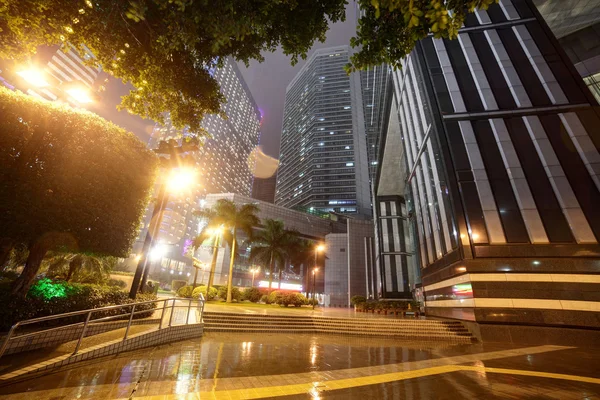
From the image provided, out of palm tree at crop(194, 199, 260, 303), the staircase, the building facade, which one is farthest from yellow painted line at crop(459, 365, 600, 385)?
palm tree at crop(194, 199, 260, 303)

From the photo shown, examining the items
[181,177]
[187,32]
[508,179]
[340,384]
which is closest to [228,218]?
[181,177]

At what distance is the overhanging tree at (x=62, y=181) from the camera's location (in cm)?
898

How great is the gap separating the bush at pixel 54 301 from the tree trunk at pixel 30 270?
12.2 inches

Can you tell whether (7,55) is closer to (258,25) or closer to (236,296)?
(258,25)

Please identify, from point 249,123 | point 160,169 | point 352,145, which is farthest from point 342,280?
point 249,123

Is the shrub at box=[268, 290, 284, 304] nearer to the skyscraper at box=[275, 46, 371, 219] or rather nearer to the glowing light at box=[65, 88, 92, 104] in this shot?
the glowing light at box=[65, 88, 92, 104]

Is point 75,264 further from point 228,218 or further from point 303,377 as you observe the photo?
point 303,377

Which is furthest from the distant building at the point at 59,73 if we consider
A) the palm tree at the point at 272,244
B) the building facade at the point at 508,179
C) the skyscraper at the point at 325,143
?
the skyscraper at the point at 325,143

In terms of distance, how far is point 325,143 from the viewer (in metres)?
113

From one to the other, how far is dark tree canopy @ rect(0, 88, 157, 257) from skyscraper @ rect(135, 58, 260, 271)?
9293 cm

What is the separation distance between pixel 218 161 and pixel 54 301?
149281mm

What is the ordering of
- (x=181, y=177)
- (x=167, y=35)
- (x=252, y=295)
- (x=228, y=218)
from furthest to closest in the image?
(x=252, y=295)
(x=228, y=218)
(x=181, y=177)
(x=167, y=35)

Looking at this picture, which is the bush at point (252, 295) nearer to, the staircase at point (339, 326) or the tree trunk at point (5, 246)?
the staircase at point (339, 326)

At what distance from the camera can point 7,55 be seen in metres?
6.63
